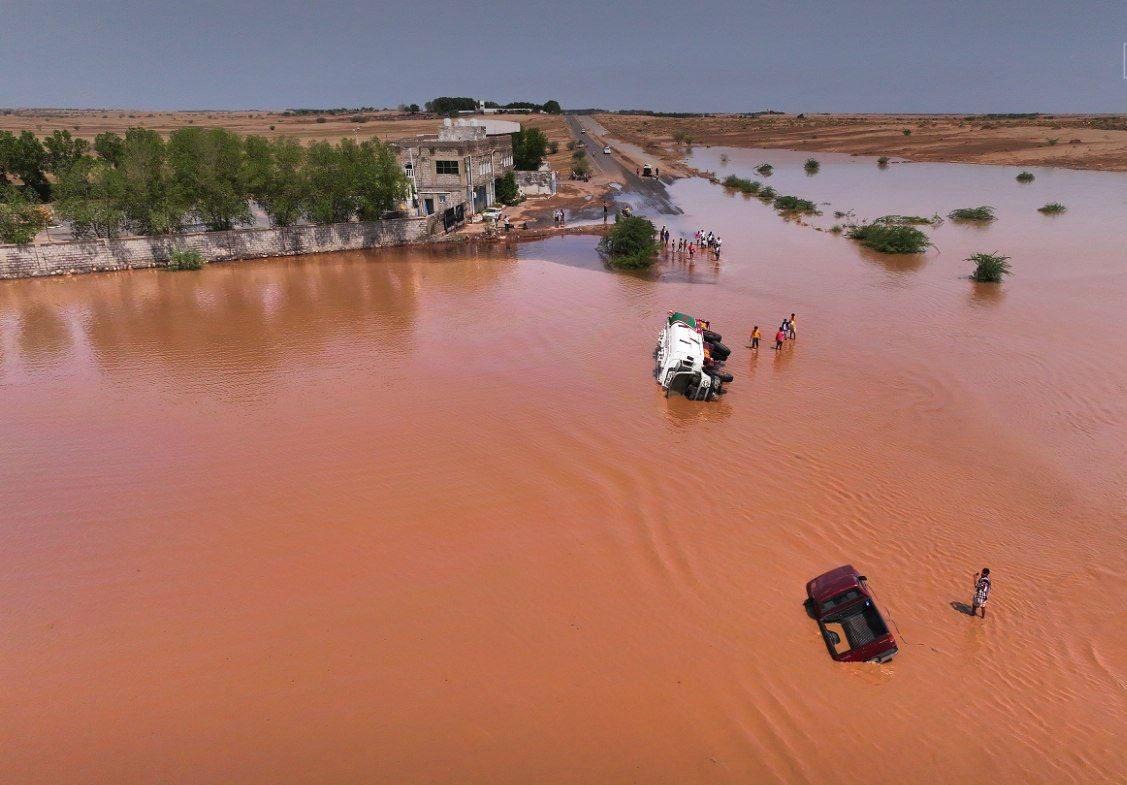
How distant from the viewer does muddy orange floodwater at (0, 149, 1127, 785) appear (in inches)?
341

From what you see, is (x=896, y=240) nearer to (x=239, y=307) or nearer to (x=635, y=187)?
(x=635, y=187)

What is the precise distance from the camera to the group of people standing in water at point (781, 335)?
22031 millimetres

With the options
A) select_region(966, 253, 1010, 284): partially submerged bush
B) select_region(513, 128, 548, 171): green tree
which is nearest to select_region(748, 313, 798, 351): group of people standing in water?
select_region(966, 253, 1010, 284): partially submerged bush

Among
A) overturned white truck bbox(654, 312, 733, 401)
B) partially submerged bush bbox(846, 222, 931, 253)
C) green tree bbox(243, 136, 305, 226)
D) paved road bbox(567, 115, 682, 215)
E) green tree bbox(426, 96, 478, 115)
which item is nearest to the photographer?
overturned white truck bbox(654, 312, 733, 401)

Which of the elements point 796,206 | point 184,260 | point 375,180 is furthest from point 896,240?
point 184,260

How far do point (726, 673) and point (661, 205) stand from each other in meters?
50.6

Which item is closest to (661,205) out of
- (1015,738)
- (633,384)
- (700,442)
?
(633,384)

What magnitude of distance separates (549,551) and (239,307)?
23.7 meters

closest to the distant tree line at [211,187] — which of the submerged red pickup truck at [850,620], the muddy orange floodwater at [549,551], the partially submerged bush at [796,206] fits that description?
Answer: the muddy orange floodwater at [549,551]

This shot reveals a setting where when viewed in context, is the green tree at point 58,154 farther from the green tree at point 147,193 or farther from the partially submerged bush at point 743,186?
the partially submerged bush at point 743,186

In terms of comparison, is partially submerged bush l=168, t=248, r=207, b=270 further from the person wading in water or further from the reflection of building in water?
the person wading in water

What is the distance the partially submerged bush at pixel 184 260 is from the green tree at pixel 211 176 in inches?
109

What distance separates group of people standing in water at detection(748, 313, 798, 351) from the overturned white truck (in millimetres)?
2711

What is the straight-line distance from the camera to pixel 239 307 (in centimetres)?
2852
